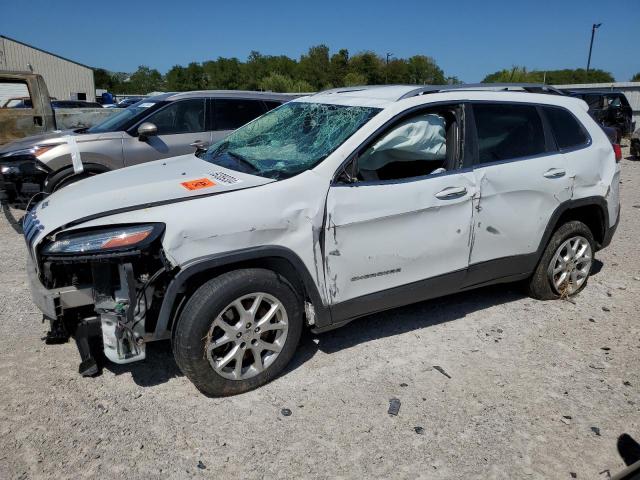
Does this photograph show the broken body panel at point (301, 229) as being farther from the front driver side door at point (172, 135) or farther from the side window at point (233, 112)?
the side window at point (233, 112)

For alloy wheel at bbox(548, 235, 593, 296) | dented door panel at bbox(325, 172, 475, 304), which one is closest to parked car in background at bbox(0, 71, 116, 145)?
dented door panel at bbox(325, 172, 475, 304)

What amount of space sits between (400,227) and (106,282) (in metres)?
1.84

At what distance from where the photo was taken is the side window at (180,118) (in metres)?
7.04

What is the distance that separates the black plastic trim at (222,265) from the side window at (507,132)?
1.65 meters

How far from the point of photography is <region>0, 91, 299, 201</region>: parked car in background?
6559 mm

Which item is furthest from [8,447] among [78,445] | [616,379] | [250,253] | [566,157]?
[566,157]

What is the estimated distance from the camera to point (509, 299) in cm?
469

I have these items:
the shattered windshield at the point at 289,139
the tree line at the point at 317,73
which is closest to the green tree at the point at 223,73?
the tree line at the point at 317,73

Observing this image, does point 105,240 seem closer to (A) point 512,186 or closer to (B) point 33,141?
(A) point 512,186

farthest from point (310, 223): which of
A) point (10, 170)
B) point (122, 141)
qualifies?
point (10, 170)

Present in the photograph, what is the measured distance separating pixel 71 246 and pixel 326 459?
179cm

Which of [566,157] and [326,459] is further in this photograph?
[566,157]

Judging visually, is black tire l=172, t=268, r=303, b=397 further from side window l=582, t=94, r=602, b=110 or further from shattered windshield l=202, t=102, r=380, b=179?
side window l=582, t=94, r=602, b=110

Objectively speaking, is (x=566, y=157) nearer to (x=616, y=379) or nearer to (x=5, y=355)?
(x=616, y=379)
